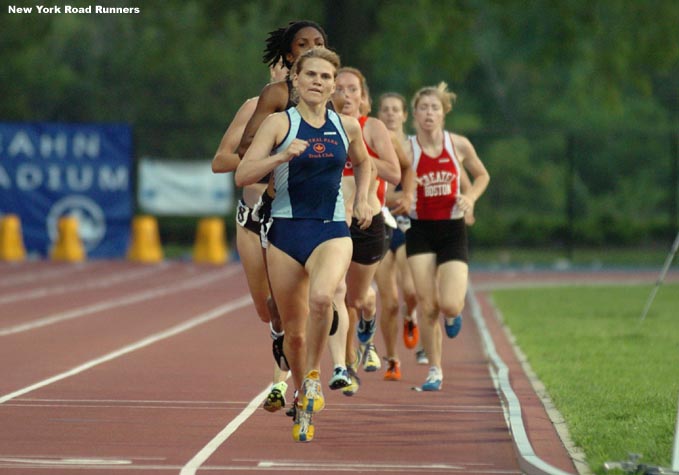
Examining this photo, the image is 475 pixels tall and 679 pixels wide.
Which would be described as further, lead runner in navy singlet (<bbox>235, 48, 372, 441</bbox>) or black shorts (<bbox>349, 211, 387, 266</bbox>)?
black shorts (<bbox>349, 211, 387, 266</bbox>)

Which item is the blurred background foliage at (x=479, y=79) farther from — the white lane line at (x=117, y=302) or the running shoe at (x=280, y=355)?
the running shoe at (x=280, y=355)

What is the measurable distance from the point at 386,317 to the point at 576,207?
161 ft

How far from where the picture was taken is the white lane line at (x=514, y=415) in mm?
9086

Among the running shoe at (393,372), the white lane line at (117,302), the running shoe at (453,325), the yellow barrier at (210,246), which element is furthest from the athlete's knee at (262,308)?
the yellow barrier at (210,246)

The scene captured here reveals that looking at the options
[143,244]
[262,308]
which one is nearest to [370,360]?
[262,308]

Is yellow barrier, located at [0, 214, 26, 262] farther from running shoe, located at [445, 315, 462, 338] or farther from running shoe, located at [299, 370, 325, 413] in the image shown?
running shoe, located at [299, 370, 325, 413]

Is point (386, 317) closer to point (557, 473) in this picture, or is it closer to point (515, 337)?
point (515, 337)

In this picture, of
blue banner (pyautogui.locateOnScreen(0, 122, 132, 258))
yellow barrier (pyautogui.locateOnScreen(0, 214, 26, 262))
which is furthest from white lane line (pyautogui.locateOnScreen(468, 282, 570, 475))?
blue banner (pyautogui.locateOnScreen(0, 122, 132, 258))

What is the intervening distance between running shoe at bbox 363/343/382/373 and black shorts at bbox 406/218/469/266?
966 mm

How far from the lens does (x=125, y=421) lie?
37.2 feet

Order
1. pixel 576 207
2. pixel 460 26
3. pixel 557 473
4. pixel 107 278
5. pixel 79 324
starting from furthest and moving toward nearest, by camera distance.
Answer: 1. pixel 576 207
2. pixel 460 26
3. pixel 107 278
4. pixel 79 324
5. pixel 557 473

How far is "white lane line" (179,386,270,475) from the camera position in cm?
928

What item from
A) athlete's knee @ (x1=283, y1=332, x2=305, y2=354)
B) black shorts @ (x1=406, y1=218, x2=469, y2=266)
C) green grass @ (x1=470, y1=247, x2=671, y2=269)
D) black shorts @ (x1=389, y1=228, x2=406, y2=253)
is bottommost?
green grass @ (x1=470, y1=247, x2=671, y2=269)

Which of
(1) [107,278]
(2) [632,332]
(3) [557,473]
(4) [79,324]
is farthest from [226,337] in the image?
(1) [107,278]
